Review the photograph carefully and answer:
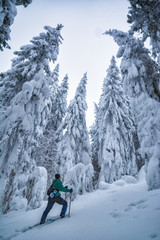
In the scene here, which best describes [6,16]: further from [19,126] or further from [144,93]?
[144,93]

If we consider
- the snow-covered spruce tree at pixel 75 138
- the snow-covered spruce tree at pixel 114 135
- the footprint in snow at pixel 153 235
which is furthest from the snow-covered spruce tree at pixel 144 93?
the snow-covered spruce tree at pixel 75 138

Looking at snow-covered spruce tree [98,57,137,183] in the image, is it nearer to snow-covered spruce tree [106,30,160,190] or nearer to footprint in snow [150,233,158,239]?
snow-covered spruce tree [106,30,160,190]

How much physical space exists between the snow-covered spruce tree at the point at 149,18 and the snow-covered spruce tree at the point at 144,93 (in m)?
1.31

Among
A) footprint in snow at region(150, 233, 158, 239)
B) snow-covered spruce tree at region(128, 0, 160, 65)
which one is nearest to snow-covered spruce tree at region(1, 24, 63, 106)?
snow-covered spruce tree at region(128, 0, 160, 65)

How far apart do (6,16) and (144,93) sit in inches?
269

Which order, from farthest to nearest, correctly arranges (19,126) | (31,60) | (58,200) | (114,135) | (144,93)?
(114,135), (31,60), (144,93), (19,126), (58,200)

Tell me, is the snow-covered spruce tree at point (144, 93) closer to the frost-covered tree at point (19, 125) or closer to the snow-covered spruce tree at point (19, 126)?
the snow-covered spruce tree at point (19, 126)

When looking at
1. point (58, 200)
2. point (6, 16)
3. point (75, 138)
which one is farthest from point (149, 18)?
point (75, 138)

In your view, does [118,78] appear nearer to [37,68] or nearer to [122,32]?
[122,32]

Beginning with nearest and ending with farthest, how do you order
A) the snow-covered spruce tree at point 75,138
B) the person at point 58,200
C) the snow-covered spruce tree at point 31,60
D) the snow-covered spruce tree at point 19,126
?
the person at point 58,200 < the snow-covered spruce tree at point 19,126 < the snow-covered spruce tree at point 31,60 < the snow-covered spruce tree at point 75,138

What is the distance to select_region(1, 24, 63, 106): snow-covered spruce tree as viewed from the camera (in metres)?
7.48

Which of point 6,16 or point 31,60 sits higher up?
point 31,60

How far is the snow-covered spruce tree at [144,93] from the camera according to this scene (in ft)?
19.9

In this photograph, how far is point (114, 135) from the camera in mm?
15055
